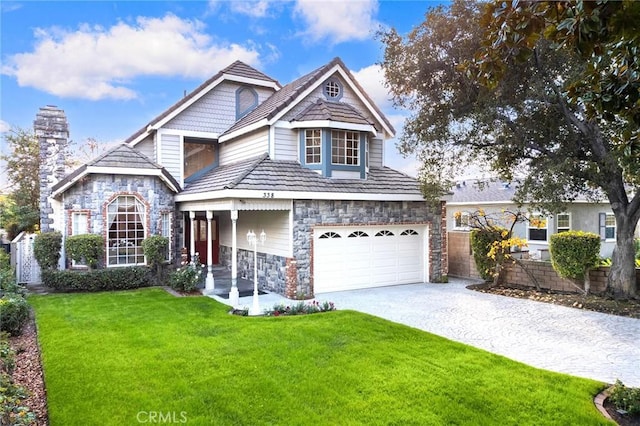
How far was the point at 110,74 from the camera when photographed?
18141 mm

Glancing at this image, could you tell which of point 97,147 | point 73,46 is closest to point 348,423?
point 73,46

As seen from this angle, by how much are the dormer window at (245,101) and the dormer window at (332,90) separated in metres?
4.05

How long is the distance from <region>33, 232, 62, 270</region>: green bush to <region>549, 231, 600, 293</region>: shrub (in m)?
15.2

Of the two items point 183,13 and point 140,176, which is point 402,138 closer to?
point 183,13

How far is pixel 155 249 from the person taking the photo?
1388cm

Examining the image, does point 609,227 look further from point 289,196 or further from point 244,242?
point 244,242

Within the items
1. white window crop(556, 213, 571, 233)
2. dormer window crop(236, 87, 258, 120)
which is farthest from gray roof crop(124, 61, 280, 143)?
white window crop(556, 213, 571, 233)

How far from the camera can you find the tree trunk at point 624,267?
11.2 metres

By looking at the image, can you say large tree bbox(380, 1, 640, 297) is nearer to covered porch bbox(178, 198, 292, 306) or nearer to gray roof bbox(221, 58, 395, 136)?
gray roof bbox(221, 58, 395, 136)

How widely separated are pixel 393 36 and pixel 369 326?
895cm

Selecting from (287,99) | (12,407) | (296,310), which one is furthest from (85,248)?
(12,407)

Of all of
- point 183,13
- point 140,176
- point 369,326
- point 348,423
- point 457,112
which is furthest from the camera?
point 140,176

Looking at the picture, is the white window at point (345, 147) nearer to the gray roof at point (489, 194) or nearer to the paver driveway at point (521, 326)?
the paver driveway at point (521, 326)

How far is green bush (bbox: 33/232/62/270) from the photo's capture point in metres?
13.0
